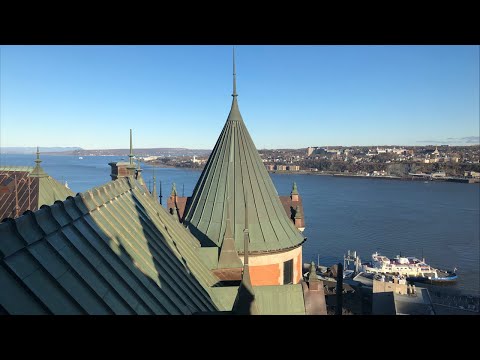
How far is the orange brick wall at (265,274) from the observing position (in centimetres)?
1348

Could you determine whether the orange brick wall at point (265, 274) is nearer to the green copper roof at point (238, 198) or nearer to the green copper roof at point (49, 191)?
the green copper roof at point (238, 198)

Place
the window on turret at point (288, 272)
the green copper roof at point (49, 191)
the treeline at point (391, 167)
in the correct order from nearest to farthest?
1. the window on turret at point (288, 272)
2. the green copper roof at point (49, 191)
3. the treeline at point (391, 167)

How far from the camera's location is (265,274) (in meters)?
13.6

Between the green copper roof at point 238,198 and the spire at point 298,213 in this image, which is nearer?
the green copper roof at point 238,198

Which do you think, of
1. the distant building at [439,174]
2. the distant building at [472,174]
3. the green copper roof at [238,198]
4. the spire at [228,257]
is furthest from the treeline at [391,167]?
the spire at [228,257]

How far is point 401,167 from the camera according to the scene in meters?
109

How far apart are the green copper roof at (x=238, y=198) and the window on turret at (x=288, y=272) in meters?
0.70

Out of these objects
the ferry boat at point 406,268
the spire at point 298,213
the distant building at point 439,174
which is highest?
the spire at point 298,213

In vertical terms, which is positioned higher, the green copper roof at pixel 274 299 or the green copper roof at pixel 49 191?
the green copper roof at pixel 49 191
